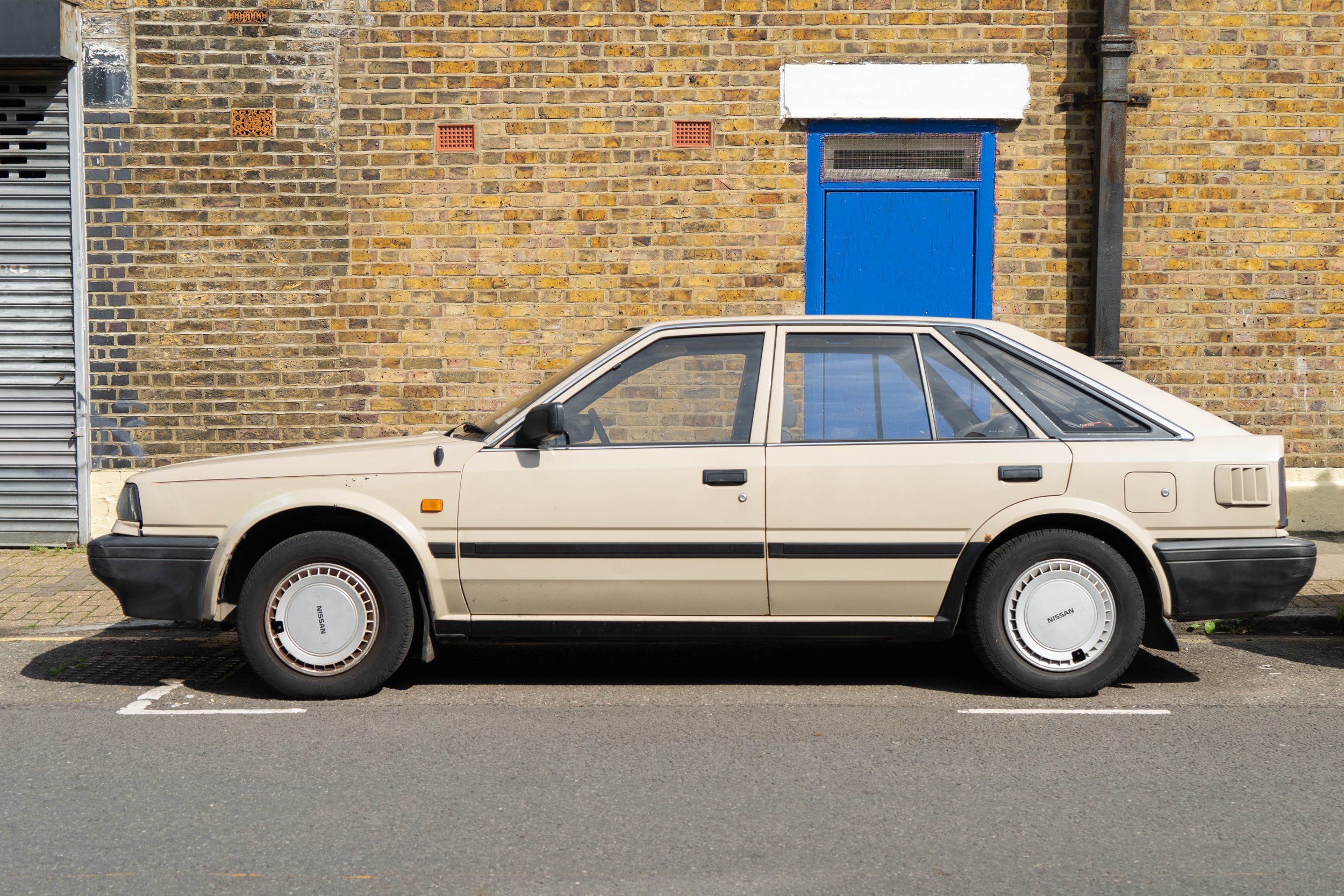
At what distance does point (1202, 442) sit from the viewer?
5324mm

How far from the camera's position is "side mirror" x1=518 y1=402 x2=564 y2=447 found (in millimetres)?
5188

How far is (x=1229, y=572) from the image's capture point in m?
5.26

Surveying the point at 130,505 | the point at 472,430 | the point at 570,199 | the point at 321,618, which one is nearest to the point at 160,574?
the point at 130,505

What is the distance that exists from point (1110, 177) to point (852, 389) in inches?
178

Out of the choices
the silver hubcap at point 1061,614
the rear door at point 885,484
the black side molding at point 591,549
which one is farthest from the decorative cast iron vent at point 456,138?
the silver hubcap at point 1061,614

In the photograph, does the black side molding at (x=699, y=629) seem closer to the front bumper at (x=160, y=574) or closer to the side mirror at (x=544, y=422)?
the side mirror at (x=544, y=422)

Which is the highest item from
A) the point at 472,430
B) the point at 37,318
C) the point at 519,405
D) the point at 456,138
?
the point at 456,138

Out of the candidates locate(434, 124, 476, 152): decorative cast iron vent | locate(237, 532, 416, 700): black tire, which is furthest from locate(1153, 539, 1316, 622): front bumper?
locate(434, 124, 476, 152): decorative cast iron vent

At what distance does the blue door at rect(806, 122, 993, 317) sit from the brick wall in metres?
0.15

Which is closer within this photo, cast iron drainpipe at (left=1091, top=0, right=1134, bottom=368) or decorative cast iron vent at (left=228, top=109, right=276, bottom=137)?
cast iron drainpipe at (left=1091, top=0, right=1134, bottom=368)

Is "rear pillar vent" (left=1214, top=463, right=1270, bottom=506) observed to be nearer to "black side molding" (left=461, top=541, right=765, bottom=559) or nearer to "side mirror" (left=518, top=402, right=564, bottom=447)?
"black side molding" (left=461, top=541, right=765, bottom=559)

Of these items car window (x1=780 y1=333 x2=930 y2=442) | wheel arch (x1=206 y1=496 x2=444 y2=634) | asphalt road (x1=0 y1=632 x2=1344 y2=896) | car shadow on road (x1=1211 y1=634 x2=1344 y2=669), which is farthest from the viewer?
car shadow on road (x1=1211 y1=634 x2=1344 y2=669)

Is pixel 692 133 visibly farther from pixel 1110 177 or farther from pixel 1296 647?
pixel 1296 647

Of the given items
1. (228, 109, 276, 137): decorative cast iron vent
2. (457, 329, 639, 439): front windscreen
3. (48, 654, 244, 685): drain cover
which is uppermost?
(228, 109, 276, 137): decorative cast iron vent
